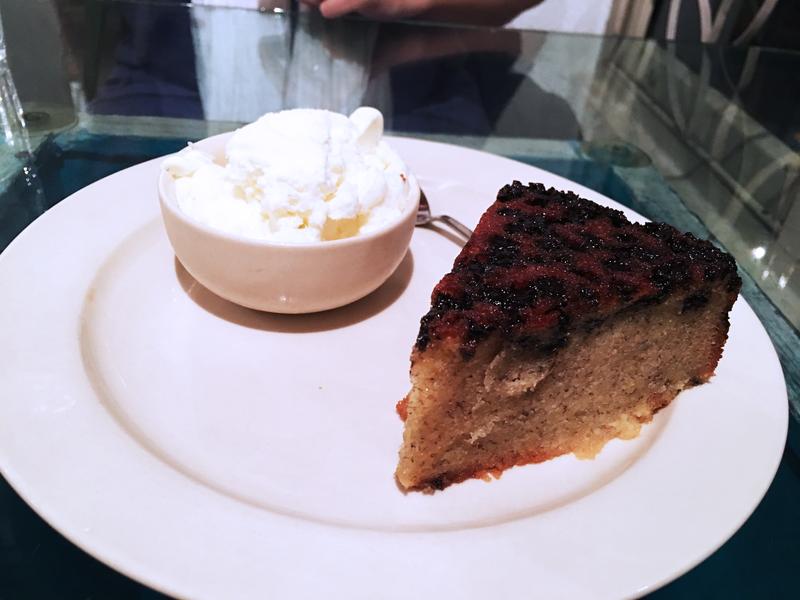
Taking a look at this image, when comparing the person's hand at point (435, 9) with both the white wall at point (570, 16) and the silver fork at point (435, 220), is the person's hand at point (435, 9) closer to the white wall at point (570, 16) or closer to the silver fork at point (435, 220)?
the white wall at point (570, 16)

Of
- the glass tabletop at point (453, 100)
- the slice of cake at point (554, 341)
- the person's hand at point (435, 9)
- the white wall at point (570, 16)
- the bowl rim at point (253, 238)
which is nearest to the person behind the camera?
the slice of cake at point (554, 341)

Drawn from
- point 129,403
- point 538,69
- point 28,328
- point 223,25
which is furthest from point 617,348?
point 223,25

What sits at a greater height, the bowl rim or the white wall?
the bowl rim

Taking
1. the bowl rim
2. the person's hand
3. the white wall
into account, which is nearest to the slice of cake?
the bowl rim

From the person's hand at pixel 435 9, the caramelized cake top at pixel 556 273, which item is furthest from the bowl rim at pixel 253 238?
A: the person's hand at pixel 435 9

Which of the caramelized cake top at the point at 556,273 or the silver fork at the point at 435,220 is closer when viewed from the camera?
the caramelized cake top at the point at 556,273

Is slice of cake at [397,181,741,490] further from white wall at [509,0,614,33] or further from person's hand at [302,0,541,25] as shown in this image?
white wall at [509,0,614,33]

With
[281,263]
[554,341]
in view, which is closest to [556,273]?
[554,341]
